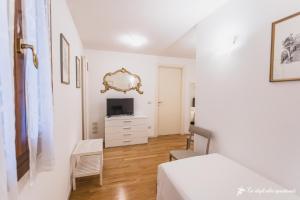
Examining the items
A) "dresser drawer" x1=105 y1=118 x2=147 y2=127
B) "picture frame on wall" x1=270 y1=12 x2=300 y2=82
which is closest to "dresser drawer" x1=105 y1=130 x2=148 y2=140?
"dresser drawer" x1=105 y1=118 x2=147 y2=127

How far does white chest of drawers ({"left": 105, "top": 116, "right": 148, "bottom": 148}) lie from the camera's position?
11.7 feet

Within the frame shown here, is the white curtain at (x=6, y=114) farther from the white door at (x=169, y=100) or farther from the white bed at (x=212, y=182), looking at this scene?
the white door at (x=169, y=100)

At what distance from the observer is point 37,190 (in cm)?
100

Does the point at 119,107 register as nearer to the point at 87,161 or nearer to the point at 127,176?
the point at 87,161

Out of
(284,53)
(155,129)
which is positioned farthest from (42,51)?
(155,129)

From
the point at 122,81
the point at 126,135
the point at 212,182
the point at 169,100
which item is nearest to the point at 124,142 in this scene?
the point at 126,135

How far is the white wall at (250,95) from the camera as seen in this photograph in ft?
3.98

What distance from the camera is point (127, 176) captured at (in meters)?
2.37

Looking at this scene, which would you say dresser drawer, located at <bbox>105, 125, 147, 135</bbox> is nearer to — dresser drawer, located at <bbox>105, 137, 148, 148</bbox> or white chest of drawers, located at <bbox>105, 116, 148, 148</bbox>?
white chest of drawers, located at <bbox>105, 116, 148, 148</bbox>

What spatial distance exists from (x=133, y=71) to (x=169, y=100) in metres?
1.36

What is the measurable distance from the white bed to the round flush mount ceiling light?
2.26m

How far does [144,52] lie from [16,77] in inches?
135

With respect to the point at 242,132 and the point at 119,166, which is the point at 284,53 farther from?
the point at 119,166

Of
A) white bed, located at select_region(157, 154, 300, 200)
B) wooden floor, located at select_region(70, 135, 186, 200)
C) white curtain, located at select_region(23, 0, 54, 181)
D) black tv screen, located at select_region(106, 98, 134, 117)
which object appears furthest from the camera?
black tv screen, located at select_region(106, 98, 134, 117)
